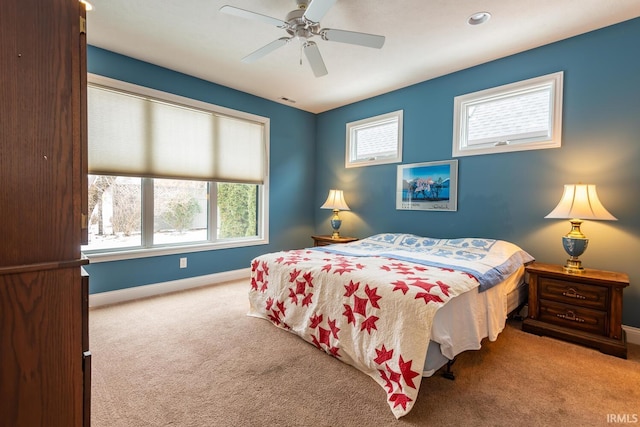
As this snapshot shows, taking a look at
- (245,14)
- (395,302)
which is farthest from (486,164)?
(245,14)

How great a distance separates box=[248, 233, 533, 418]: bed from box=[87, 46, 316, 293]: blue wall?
4.73ft

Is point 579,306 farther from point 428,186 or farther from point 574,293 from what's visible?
point 428,186

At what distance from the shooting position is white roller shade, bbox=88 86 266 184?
3.12m

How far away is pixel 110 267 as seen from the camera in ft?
10.7

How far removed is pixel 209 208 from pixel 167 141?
1.01 metres

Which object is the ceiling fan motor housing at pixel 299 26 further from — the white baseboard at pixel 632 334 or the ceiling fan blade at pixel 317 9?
the white baseboard at pixel 632 334

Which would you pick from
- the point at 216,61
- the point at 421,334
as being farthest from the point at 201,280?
the point at 421,334

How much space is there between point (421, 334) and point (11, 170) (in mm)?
1837

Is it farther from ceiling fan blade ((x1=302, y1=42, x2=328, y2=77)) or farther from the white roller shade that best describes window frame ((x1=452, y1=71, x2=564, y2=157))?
the white roller shade

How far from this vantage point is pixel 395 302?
183 centimetres

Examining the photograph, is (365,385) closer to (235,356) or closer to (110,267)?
(235,356)

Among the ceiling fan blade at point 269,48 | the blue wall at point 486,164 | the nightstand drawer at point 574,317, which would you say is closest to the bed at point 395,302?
the nightstand drawer at point 574,317

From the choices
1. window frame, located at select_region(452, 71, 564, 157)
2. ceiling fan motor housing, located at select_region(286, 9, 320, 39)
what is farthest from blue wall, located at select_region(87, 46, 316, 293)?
window frame, located at select_region(452, 71, 564, 157)

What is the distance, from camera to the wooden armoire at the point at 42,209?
775mm
